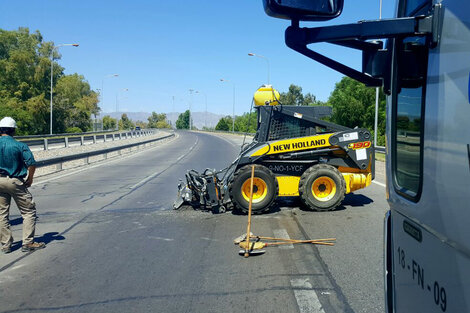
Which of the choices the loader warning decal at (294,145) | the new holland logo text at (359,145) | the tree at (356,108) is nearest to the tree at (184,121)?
the tree at (356,108)

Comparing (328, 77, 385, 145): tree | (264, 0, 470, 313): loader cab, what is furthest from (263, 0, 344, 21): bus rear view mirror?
(328, 77, 385, 145): tree

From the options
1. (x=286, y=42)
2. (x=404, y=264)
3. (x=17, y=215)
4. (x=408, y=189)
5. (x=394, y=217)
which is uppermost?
(x=286, y=42)

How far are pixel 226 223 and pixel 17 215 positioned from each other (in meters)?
4.42

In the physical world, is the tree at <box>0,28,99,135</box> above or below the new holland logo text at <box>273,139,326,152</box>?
above

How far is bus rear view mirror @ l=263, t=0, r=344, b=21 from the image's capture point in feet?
7.04

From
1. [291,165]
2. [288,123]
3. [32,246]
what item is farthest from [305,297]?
[288,123]

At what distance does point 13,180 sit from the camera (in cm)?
598

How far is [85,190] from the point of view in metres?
12.4

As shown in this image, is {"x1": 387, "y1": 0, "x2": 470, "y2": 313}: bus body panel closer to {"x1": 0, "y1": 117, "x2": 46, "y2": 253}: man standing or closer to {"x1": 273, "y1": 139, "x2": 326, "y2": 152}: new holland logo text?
{"x1": 0, "y1": 117, "x2": 46, "y2": 253}: man standing

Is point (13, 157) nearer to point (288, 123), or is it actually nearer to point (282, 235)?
point (282, 235)

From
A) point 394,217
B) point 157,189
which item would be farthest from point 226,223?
point 394,217

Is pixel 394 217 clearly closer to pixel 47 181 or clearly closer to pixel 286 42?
pixel 286 42

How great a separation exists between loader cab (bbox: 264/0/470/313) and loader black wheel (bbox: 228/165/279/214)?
5951mm

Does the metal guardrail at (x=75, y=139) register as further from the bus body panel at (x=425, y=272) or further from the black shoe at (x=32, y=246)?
the bus body panel at (x=425, y=272)
